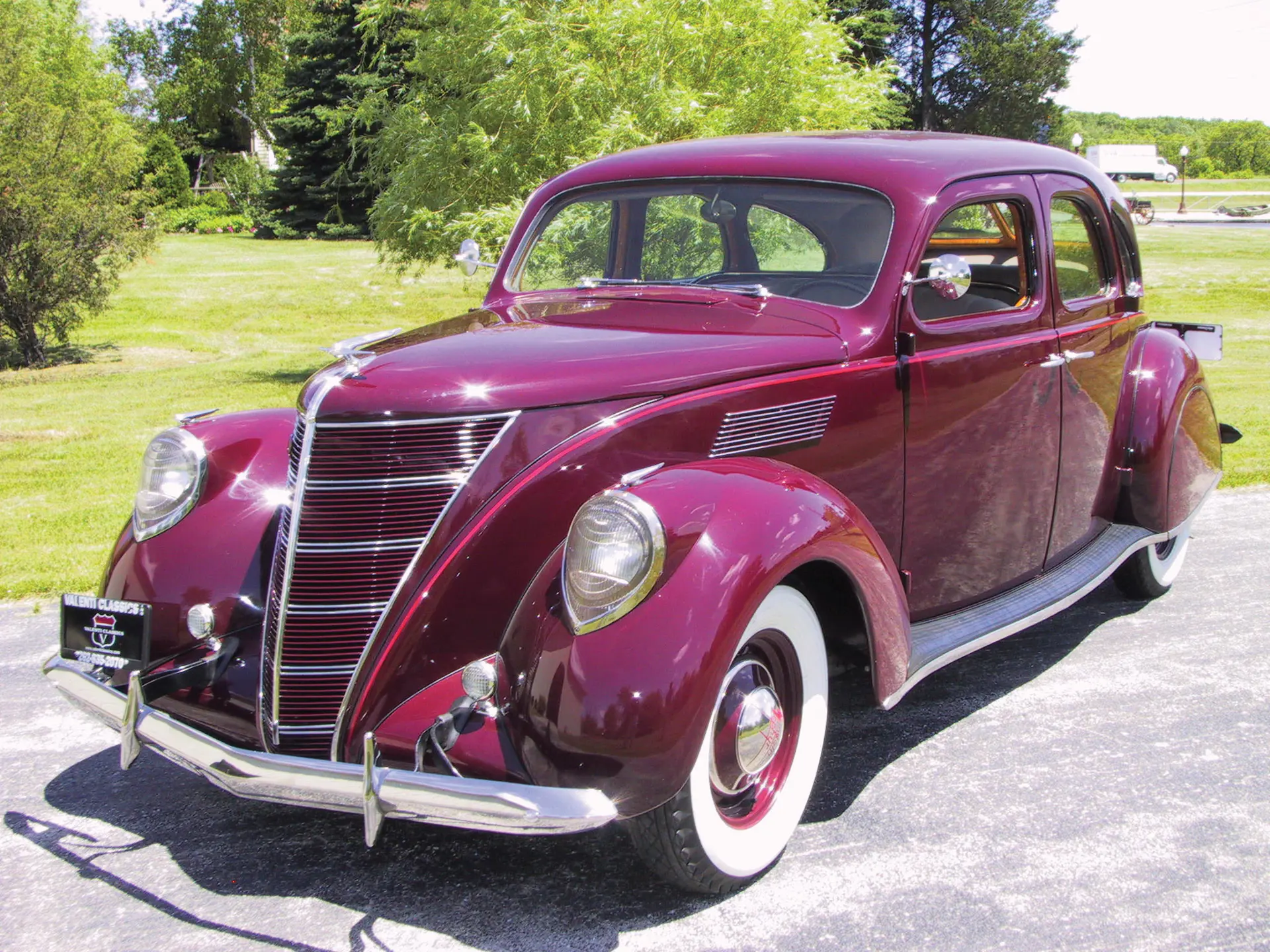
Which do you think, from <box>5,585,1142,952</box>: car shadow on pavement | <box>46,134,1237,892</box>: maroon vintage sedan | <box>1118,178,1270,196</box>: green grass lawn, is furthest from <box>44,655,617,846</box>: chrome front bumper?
<box>1118,178,1270,196</box>: green grass lawn

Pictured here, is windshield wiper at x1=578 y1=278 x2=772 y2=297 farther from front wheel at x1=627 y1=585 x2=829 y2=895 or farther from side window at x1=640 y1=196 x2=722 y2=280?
front wheel at x1=627 y1=585 x2=829 y2=895

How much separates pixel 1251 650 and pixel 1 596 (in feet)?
17.3

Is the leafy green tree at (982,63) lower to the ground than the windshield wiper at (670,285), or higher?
higher

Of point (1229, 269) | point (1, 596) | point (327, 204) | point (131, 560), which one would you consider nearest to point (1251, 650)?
point (131, 560)

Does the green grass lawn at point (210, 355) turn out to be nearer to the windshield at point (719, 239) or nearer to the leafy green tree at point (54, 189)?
the leafy green tree at point (54, 189)

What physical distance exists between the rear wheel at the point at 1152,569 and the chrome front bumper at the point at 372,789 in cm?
331

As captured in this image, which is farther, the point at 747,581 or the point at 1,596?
the point at 1,596

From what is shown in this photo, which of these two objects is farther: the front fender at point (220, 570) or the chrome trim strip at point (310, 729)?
the front fender at point (220, 570)

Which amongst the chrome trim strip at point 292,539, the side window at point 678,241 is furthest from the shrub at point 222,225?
the chrome trim strip at point 292,539

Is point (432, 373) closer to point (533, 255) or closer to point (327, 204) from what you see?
point (533, 255)

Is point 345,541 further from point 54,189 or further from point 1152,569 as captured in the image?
point 54,189

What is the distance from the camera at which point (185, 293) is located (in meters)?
20.4

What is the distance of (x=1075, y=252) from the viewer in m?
4.34

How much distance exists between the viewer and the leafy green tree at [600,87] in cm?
906
